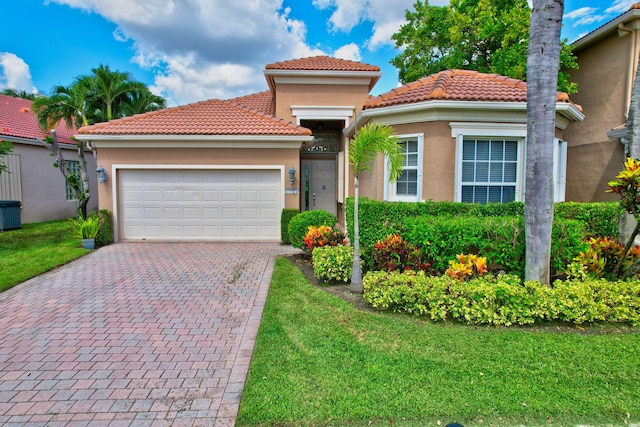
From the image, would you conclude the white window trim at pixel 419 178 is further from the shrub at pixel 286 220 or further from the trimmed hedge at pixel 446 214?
the shrub at pixel 286 220

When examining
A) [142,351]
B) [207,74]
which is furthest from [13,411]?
[207,74]

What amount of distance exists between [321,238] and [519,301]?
4.41 metres

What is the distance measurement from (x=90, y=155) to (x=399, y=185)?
63.7 feet

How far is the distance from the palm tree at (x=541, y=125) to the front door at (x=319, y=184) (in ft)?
32.5

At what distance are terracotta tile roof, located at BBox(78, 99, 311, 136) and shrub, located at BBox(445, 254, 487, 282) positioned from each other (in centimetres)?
690

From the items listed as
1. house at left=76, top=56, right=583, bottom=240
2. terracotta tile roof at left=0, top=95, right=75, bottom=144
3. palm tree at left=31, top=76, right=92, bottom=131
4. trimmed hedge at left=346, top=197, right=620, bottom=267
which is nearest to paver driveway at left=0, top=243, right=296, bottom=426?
trimmed hedge at left=346, top=197, right=620, bottom=267

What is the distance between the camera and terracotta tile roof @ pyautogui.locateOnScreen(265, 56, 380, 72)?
12570mm

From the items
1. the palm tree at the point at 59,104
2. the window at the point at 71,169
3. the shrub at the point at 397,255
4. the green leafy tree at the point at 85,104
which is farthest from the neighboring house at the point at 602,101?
the window at the point at 71,169

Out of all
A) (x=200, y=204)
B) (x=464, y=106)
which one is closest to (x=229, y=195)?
(x=200, y=204)

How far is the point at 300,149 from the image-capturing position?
1212 centimetres

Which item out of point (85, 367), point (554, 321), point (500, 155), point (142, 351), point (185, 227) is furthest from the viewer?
point (185, 227)

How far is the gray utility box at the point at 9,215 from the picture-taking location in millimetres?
13219

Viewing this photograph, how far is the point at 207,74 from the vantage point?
1648 cm

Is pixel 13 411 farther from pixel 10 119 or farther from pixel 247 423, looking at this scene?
pixel 10 119
